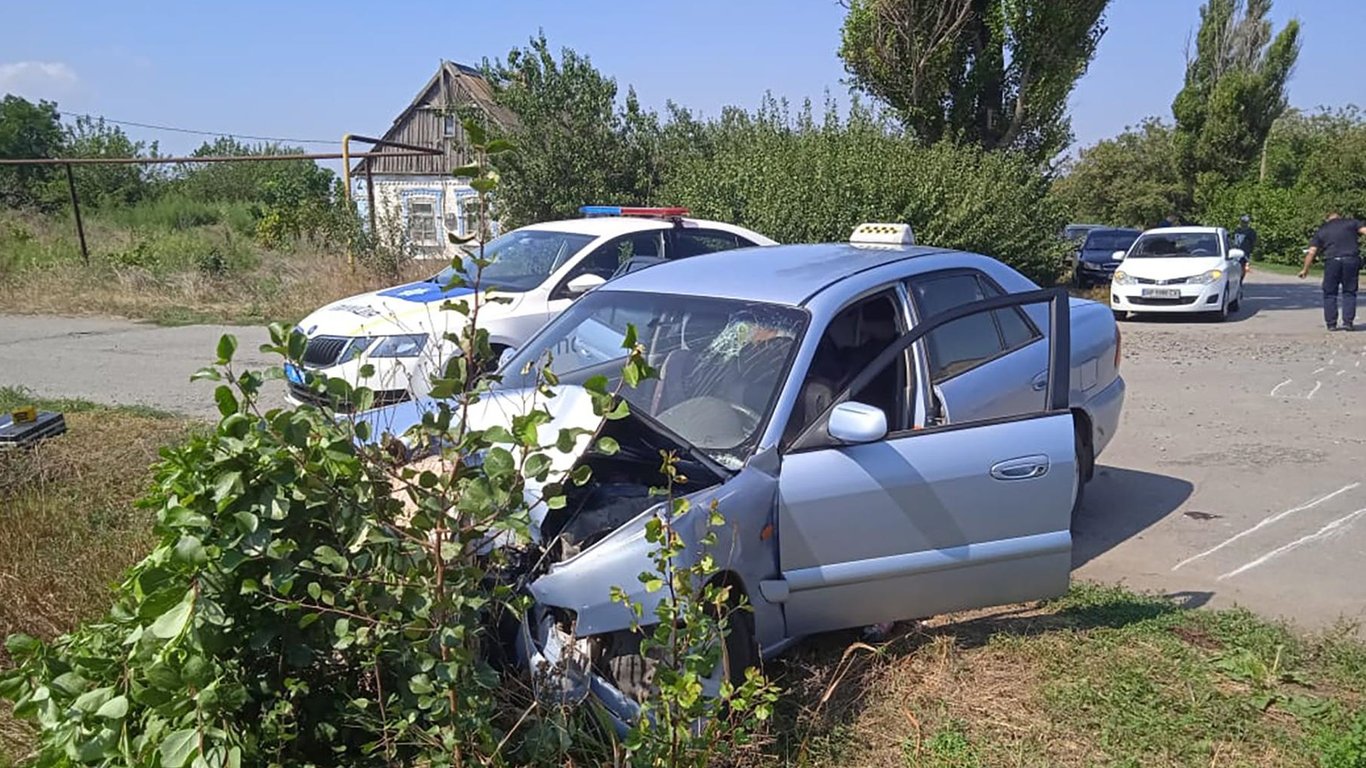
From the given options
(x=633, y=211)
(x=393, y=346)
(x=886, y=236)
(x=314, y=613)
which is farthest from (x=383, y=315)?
(x=314, y=613)

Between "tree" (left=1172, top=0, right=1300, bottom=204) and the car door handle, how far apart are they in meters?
36.3

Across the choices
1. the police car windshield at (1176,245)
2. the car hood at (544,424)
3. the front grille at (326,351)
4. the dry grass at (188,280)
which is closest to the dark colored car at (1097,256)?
the police car windshield at (1176,245)

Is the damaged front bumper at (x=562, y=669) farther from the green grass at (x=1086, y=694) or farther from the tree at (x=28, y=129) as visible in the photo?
the tree at (x=28, y=129)

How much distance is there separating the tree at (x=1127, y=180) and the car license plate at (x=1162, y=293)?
1016 inches

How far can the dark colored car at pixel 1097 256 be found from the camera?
74.7 ft

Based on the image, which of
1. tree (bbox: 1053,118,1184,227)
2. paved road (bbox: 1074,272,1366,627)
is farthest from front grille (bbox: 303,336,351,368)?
tree (bbox: 1053,118,1184,227)

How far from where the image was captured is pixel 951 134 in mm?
17953

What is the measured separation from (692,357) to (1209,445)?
557cm

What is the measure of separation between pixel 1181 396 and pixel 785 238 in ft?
21.8

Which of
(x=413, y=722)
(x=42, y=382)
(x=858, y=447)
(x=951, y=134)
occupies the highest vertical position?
(x=951, y=134)

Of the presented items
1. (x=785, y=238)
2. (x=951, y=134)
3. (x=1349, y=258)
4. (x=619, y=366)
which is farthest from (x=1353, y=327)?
(x=619, y=366)

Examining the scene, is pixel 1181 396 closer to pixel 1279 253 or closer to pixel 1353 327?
pixel 1353 327

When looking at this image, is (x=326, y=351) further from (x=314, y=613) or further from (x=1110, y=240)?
(x=1110, y=240)

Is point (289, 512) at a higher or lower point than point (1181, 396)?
higher
